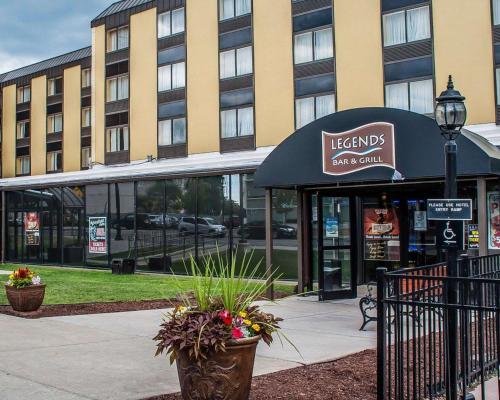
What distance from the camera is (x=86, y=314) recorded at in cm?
1215

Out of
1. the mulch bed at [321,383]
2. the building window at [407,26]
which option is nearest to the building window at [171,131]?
the building window at [407,26]

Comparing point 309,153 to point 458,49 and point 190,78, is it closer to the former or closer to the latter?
point 458,49

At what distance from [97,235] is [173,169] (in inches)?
170

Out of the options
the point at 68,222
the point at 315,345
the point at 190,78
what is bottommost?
the point at 315,345

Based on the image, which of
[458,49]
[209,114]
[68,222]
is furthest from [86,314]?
[209,114]

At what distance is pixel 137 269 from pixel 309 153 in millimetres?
13797

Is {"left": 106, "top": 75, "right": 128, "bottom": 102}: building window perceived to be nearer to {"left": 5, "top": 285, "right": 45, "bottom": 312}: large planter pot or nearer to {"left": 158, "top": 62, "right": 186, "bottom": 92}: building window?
{"left": 158, "top": 62, "right": 186, "bottom": 92}: building window

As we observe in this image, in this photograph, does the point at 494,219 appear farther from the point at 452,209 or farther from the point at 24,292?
the point at 24,292

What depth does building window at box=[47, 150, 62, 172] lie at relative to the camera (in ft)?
156

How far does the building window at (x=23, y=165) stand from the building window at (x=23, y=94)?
4632 millimetres

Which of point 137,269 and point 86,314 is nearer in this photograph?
point 86,314

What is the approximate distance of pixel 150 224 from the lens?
2472 centimetres

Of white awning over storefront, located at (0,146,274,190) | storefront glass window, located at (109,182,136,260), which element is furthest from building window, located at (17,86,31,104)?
storefront glass window, located at (109,182,136,260)

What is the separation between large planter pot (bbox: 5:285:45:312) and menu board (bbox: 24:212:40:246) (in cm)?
1766
